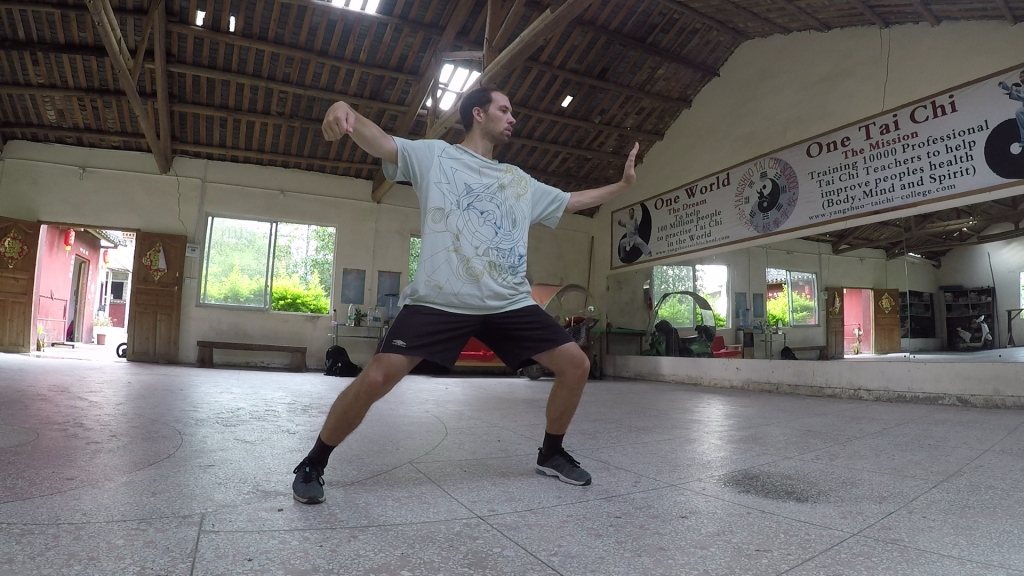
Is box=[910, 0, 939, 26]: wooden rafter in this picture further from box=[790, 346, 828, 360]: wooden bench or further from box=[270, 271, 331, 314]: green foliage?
box=[270, 271, 331, 314]: green foliage

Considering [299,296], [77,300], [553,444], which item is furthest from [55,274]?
[553,444]

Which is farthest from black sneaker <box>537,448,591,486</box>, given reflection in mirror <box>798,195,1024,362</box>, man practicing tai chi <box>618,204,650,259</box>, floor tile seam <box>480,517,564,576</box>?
man practicing tai chi <box>618,204,650,259</box>

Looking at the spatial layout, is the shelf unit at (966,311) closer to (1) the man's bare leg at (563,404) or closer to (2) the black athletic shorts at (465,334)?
(1) the man's bare leg at (563,404)

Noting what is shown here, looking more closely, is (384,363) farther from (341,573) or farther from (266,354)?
(266,354)

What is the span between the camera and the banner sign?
519 centimetres

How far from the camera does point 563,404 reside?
208 cm

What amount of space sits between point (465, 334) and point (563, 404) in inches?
19.1

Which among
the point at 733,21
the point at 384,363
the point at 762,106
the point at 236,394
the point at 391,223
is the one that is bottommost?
the point at 236,394

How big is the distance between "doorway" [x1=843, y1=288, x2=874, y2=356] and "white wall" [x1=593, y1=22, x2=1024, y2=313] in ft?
2.95

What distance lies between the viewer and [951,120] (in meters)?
5.52

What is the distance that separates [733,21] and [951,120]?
350 cm

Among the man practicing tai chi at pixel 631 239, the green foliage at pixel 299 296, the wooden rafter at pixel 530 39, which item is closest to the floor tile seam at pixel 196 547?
the wooden rafter at pixel 530 39

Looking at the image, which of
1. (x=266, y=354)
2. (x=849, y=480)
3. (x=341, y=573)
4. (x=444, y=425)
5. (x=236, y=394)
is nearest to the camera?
(x=341, y=573)

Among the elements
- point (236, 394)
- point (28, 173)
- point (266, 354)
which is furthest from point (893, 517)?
point (28, 173)
